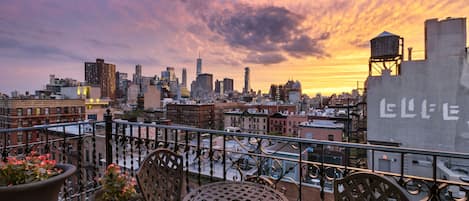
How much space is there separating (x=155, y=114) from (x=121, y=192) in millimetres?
38217

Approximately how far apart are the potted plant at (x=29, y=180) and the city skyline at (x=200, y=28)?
6.55 metres

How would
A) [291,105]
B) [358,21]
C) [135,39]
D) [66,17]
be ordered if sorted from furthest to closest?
[291,105]
[135,39]
[358,21]
[66,17]

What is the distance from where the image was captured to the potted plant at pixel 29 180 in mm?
1302

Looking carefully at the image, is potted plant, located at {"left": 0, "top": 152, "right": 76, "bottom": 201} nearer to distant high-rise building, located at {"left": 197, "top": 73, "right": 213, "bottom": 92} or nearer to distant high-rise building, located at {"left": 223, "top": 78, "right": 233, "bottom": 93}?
distant high-rise building, located at {"left": 197, "top": 73, "right": 213, "bottom": 92}

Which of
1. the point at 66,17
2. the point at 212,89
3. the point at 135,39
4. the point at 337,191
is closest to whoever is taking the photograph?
the point at 337,191

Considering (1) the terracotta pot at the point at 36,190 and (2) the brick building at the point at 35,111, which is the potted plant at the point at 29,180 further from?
(2) the brick building at the point at 35,111

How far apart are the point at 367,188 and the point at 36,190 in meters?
1.99

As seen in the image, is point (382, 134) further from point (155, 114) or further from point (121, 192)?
point (155, 114)

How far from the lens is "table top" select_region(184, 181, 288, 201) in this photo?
1516 millimetres

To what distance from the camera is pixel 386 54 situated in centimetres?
1150

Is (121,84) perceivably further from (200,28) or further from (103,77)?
(200,28)

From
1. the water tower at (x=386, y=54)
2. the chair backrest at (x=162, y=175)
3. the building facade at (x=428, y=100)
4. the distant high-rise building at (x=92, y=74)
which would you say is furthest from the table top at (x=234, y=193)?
the distant high-rise building at (x=92, y=74)

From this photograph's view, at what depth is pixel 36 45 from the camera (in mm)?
8781

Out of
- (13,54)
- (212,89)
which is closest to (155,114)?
(212,89)
